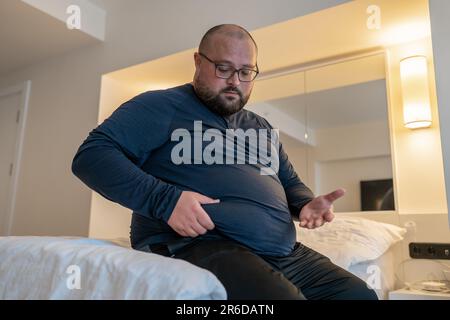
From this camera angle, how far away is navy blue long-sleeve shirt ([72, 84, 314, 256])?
0.92 metres

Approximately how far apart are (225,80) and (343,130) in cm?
130

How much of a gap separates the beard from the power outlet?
1.24m

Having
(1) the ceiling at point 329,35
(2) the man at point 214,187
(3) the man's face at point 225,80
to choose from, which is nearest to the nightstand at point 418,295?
(2) the man at point 214,187

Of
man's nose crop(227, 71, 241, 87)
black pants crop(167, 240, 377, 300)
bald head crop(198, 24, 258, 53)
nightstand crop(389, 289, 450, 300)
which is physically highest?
bald head crop(198, 24, 258, 53)

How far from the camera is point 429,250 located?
1.85 metres

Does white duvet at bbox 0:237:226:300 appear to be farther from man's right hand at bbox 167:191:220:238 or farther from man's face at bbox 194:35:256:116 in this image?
man's face at bbox 194:35:256:116

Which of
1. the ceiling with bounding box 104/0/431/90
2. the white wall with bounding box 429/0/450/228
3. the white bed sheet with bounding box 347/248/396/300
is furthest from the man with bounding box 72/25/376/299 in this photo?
the ceiling with bounding box 104/0/431/90

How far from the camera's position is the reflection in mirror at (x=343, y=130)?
213 cm

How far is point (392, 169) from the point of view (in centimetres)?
207

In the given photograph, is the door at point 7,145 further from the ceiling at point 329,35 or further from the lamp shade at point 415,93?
the lamp shade at point 415,93

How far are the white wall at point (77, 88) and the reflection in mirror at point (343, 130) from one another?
0.59 m

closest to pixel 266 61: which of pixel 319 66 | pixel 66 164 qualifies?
pixel 319 66

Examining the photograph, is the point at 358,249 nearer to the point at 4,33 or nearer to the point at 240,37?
the point at 240,37

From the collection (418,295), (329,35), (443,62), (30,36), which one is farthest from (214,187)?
(30,36)
